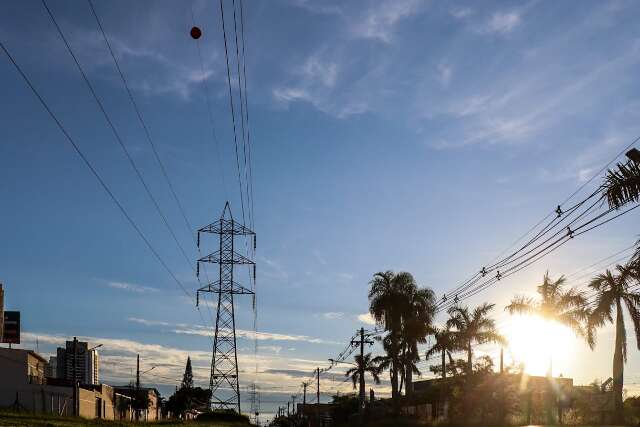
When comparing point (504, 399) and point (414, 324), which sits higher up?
point (414, 324)

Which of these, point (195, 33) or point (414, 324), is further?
point (414, 324)

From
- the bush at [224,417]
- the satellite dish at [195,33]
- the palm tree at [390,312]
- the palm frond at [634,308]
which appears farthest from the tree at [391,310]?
the satellite dish at [195,33]

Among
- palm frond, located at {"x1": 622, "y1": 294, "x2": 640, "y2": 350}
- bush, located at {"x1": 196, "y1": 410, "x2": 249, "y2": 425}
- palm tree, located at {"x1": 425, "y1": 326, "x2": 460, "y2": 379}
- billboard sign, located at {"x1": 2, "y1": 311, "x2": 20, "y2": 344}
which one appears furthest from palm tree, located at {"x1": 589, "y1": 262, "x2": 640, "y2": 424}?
billboard sign, located at {"x1": 2, "y1": 311, "x2": 20, "y2": 344}

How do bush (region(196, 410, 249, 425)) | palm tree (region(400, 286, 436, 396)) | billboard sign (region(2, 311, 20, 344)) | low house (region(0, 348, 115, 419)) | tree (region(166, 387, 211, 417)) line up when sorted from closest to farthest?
low house (region(0, 348, 115, 419))
palm tree (region(400, 286, 436, 396))
bush (region(196, 410, 249, 425))
billboard sign (region(2, 311, 20, 344))
tree (region(166, 387, 211, 417))

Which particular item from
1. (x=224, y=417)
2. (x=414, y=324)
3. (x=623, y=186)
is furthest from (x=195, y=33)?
(x=224, y=417)

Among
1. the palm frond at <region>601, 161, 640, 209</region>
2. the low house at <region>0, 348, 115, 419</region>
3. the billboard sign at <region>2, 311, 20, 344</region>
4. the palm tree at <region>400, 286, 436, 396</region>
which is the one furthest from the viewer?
the billboard sign at <region>2, 311, 20, 344</region>

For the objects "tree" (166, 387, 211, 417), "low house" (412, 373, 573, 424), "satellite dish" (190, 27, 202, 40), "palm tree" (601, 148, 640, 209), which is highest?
"satellite dish" (190, 27, 202, 40)

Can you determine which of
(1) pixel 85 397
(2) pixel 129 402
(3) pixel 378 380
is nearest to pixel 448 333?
(3) pixel 378 380

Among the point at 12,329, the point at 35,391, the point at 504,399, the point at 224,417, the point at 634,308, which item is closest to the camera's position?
the point at 634,308

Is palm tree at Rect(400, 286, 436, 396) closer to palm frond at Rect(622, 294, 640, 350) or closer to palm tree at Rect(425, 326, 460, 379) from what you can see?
palm tree at Rect(425, 326, 460, 379)

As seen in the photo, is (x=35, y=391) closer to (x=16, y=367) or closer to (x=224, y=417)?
(x=16, y=367)

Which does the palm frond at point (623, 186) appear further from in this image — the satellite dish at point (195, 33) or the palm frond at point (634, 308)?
the palm frond at point (634, 308)

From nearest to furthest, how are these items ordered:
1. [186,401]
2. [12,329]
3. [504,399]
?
1. [504,399]
2. [12,329]
3. [186,401]

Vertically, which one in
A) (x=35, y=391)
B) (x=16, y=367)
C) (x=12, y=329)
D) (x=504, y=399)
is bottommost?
(x=504, y=399)
